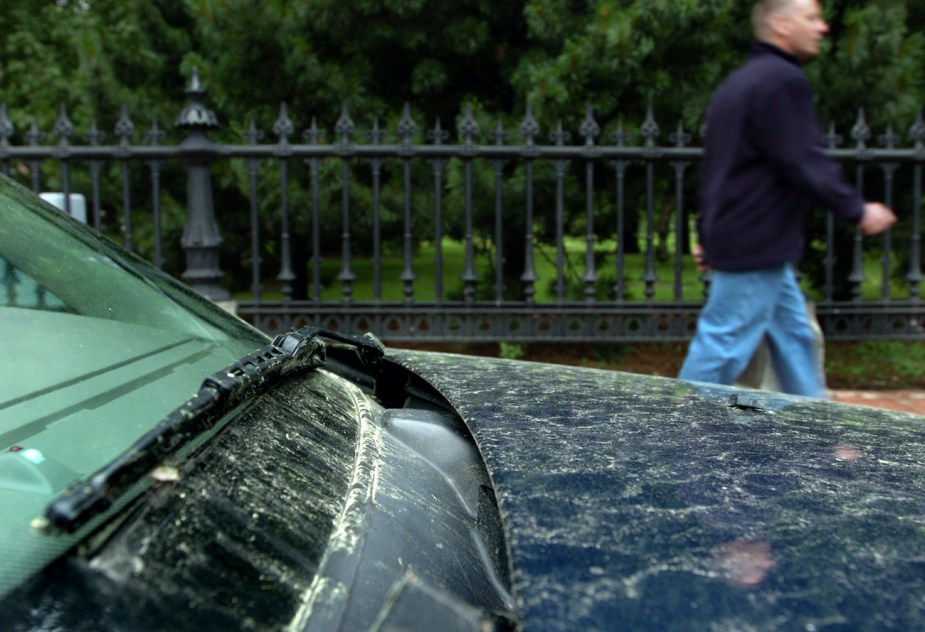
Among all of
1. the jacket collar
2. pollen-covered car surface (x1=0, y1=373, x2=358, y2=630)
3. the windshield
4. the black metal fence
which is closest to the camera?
pollen-covered car surface (x1=0, y1=373, x2=358, y2=630)

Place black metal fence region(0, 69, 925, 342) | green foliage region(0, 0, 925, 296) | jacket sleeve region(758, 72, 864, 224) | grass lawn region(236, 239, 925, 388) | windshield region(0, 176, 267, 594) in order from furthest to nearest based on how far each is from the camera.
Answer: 1. grass lawn region(236, 239, 925, 388)
2. green foliage region(0, 0, 925, 296)
3. black metal fence region(0, 69, 925, 342)
4. jacket sleeve region(758, 72, 864, 224)
5. windshield region(0, 176, 267, 594)

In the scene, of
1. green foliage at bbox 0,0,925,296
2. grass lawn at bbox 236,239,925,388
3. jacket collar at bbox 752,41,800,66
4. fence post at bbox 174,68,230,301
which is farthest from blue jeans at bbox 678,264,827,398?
fence post at bbox 174,68,230,301

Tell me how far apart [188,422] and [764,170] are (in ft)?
10.7

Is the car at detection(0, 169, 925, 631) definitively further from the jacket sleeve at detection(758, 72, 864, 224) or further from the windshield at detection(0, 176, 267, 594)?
the jacket sleeve at detection(758, 72, 864, 224)

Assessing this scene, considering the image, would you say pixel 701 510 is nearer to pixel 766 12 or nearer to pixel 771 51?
pixel 771 51

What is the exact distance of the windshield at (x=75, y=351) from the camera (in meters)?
1.03

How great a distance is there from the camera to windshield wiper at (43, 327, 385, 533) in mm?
859

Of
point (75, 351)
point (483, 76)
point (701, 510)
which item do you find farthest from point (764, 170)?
point (483, 76)

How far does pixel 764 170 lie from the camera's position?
3.84m

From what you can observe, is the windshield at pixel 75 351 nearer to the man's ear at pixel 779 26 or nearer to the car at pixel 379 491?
the car at pixel 379 491

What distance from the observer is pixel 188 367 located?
1.47 meters

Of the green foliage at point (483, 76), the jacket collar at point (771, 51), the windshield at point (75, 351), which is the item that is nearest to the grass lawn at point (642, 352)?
the green foliage at point (483, 76)

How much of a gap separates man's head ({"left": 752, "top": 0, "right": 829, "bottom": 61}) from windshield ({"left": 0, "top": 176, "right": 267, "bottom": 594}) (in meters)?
2.91

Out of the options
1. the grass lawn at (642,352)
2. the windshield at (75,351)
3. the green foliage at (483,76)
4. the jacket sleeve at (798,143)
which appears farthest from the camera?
the grass lawn at (642,352)
